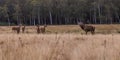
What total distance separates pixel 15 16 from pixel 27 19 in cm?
809

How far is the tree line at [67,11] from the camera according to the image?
8788 cm

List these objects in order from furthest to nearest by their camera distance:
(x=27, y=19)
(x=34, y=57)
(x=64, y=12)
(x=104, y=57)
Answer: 1. (x=27, y=19)
2. (x=64, y=12)
3. (x=104, y=57)
4. (x=34, y=57)

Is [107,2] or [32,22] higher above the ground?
[107,2]

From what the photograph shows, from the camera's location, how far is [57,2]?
Answer: 92.1 metres

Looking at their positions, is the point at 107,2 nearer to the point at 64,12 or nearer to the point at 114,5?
the point at 114,5

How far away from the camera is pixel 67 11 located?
8856 centimetres

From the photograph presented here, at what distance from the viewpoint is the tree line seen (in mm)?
87875

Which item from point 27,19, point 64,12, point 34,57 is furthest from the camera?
point 27,19

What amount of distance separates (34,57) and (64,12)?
83.6m

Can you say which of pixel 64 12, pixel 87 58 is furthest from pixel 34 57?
pixel 64 12

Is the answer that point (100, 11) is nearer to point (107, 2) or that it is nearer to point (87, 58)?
point (107, 2)

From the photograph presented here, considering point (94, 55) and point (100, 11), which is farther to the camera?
point (100, 11)

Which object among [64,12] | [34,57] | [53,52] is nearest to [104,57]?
[53,52]

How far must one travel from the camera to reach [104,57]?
21.0 ft
